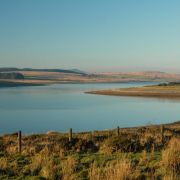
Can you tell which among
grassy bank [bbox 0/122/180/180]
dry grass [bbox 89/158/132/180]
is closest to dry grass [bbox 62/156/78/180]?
grassy bank [bbox 0/122/180/180]

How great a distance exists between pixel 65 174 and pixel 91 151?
5.20 m

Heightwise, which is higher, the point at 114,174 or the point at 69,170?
the point at 114,174

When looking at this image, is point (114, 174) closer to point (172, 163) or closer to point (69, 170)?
point (69, 170)

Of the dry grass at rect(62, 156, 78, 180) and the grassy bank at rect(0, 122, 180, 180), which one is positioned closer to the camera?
the dry grass at rect(62, 156, 78, 180)

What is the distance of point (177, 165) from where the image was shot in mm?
10945

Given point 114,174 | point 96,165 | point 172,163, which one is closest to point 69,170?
point 96,165

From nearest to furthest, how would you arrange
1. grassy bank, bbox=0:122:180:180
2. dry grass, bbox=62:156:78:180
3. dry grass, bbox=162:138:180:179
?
1. dry grass, bbox=62:156:78:180
2. grassy bank, bbox=0:122:180:180
3. dry grass, bbox=162:138:180:179

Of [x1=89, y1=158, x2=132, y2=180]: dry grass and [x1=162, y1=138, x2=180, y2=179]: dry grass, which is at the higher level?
[x1=89, y1=158, x2=132, y2=180]: dry grass

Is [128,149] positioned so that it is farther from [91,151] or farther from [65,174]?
[65,174]

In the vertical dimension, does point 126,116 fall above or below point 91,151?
below

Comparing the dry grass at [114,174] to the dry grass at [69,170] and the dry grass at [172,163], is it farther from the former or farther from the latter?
the dry grass at [172,163]

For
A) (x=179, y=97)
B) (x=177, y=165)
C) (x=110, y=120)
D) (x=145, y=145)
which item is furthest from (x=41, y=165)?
(x=179, y=97)

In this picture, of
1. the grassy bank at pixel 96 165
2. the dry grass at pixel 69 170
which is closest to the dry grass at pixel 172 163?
the grassy bank at pixel 96 165

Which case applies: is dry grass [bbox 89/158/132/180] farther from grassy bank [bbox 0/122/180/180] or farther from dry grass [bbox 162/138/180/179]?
dry grass [bbox 162/138/180/179]
